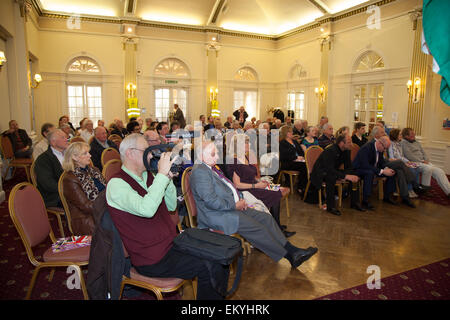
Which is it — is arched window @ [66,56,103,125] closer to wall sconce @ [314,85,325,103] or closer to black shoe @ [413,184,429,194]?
wall sconce @ [314,85,325,103]

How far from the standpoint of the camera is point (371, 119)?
10641 mm

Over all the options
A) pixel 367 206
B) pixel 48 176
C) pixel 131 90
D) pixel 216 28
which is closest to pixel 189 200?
pixel 48 176

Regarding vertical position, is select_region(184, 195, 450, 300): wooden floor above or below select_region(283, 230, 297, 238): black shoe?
below

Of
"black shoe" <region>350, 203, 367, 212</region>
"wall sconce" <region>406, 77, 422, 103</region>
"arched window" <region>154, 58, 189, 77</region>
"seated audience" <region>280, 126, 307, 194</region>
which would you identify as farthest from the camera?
"arched window" <region>154, 58, 189, 77</region>

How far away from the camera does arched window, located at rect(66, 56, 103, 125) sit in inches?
486

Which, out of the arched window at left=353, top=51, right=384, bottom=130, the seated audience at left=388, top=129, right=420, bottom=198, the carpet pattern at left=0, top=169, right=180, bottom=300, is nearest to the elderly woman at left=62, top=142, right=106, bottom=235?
the carpet pattern at left=0, top=169, right=180, bottom=300

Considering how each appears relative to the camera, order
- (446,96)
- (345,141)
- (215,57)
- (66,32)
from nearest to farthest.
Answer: (446,96) → (345,141) → (66,32) → (215,57)

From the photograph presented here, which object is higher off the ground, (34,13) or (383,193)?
(34,13)

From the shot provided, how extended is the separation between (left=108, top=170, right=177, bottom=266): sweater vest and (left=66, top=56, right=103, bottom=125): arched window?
11.9 m

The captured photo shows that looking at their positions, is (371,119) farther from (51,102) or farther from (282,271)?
(51,102)

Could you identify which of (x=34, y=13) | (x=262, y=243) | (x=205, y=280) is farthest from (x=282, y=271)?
(x=34, y=13)

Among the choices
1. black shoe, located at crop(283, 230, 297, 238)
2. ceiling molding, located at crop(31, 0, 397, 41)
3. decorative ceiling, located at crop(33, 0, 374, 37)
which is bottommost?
black shoe, located at crop(283, 230, 297, 238)
